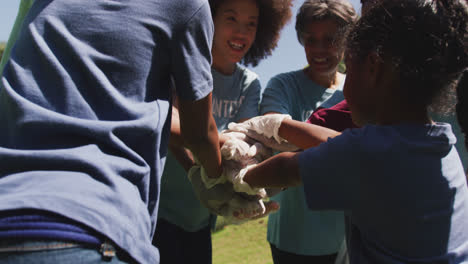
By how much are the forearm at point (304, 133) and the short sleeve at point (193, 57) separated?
0.56 meters

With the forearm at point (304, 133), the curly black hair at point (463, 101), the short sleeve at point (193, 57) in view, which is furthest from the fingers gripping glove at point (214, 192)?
the curly black hair at point (463, 101)

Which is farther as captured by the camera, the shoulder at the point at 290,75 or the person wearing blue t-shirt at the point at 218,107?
the shoulder at the point at 290,75

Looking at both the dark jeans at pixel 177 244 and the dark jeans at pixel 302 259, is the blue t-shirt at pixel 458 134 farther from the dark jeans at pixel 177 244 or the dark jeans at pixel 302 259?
the dark jeans at pixel 177 244

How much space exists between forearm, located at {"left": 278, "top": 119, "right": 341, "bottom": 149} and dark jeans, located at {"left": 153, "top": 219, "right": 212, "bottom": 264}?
2.35 ft

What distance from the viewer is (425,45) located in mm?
1097

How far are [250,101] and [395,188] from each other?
119 cm

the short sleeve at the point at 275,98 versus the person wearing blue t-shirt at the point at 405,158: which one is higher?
the person wearing blue t-shirt at the point at 405,158

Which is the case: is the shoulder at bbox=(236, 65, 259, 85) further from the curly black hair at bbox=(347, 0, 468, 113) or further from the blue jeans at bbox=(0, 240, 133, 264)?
the blue jeans at bbox=(0, 240, 133, 264)

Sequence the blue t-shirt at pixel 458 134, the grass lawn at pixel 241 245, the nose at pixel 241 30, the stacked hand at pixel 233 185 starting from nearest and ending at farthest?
the stacked hand at pixel 233 185
the blue t-shirt at pixel 458 134
the nose at pixel 241 30
the grass lawn at pixel 241 245

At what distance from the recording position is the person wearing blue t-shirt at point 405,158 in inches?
42.6

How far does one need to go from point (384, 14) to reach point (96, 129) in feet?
3.00

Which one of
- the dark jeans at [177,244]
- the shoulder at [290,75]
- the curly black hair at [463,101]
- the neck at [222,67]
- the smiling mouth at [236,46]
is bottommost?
the dark jeans at [177,244]

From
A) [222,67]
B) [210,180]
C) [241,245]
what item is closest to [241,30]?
[222,67]

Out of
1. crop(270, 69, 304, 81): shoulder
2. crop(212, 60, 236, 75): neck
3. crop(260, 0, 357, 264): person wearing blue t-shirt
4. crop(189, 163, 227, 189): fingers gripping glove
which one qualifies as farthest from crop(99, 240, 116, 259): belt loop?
crop(270, 69, 304, 81): shoulder
